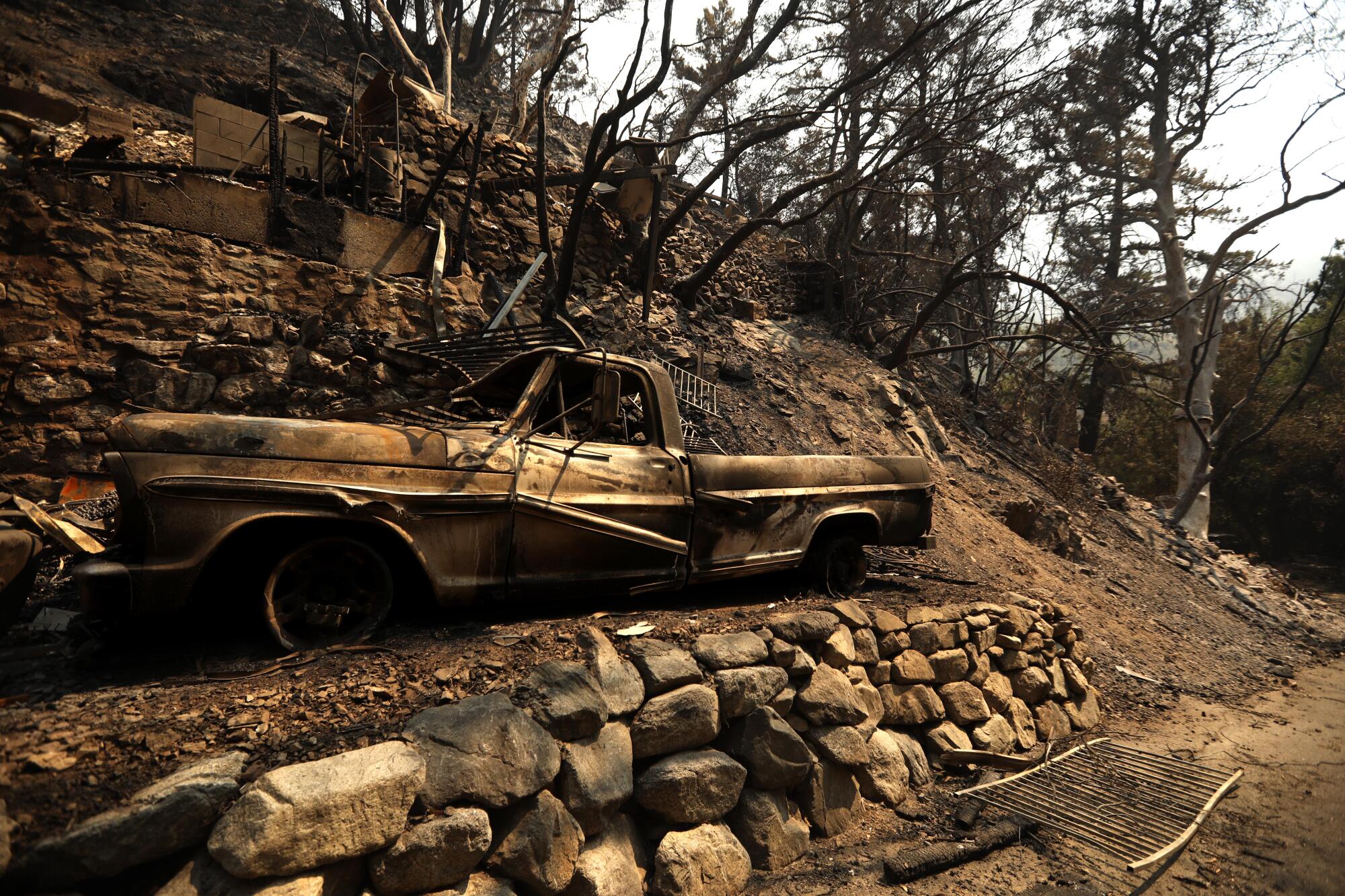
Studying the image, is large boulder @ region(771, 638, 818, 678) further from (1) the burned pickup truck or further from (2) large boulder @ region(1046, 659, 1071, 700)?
(2) large boulder @ region(1046, 659, 1071, 700)

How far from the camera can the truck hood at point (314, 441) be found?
307 cm

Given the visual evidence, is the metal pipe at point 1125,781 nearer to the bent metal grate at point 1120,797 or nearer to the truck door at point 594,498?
the bent metal grate at point 1120,797

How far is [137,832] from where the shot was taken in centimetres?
215

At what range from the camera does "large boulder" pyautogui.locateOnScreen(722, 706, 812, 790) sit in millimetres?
3973

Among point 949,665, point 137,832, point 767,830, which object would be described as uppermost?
point 137,832

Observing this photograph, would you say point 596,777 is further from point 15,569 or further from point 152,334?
point 152,334

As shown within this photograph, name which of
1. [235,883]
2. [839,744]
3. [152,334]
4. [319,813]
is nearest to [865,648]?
[839,744]

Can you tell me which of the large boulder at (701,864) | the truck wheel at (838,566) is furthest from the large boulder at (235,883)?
the truck wheel at (838,566)

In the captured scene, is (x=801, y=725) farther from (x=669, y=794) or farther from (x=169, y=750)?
(x=169, y=750)

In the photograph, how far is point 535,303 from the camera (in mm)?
9680

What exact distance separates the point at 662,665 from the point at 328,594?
1720mm

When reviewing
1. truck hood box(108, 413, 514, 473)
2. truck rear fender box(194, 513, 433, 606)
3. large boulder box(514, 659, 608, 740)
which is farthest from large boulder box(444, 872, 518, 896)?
truck hood box(108, 413, 514, 473)

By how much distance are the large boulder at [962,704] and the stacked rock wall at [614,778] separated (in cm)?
2

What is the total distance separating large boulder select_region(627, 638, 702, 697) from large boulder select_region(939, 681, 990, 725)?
271 cm
